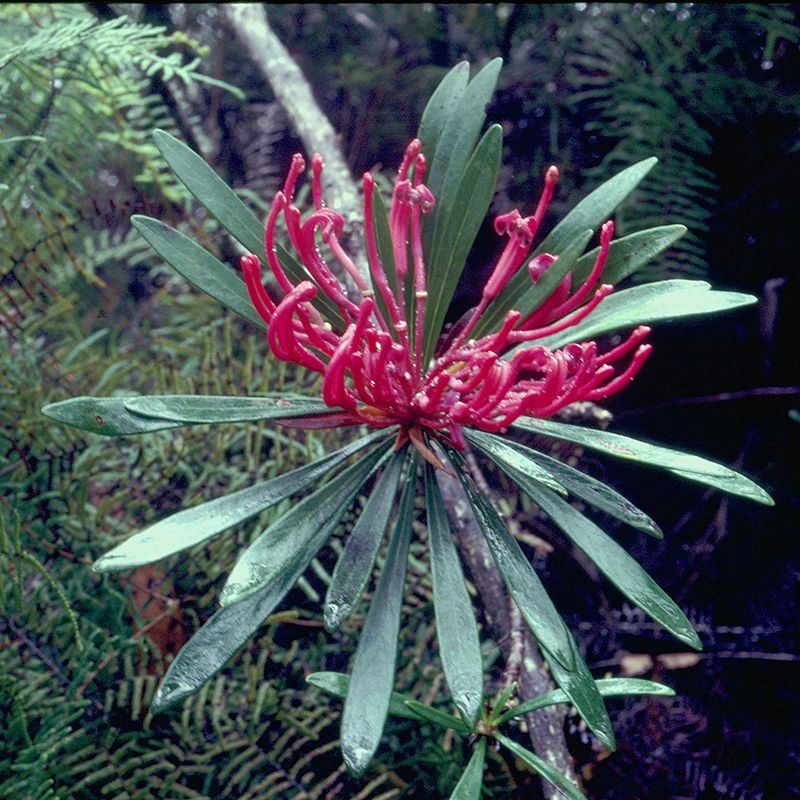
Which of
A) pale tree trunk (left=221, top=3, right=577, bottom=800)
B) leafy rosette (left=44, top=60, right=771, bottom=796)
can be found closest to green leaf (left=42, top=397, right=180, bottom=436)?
leafy rosette (left=44, top=60, right=771, bottom=796)

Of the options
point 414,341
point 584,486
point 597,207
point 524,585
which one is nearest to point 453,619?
point 524,585

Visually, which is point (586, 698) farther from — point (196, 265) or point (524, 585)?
point (196, 265)

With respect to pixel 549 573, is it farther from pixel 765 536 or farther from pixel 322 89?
pixel 322 89

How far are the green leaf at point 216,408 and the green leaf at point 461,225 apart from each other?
138 millimetres

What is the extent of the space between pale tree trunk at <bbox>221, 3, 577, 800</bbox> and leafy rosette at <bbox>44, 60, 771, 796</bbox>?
0.07 meters

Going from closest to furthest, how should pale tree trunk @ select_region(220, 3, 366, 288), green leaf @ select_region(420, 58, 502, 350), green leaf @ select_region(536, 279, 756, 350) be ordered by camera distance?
1. green leaf @ select_region(536, 279, 756, 350)
2. green leaf @ select_region(420, 58, 502, 350)
3. pale tree trunk @ select_region(220, 3, 366, 288)

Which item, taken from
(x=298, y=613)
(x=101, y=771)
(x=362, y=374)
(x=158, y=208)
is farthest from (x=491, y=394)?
(x=158, y=208)

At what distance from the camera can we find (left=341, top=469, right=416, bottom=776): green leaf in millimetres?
523

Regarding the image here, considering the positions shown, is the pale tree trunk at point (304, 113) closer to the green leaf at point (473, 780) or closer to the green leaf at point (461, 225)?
the green leaf at point (461, 225)

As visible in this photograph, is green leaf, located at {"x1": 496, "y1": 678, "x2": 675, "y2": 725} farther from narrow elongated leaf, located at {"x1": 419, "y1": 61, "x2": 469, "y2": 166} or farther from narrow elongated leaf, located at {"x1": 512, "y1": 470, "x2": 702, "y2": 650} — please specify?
narrow elongated leaf, located at {"x1": 419, "y1": 61, "x2": 469, "y2": 166}

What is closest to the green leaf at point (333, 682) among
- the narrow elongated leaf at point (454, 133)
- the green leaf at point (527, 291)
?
the green leaf at point (527, 291)

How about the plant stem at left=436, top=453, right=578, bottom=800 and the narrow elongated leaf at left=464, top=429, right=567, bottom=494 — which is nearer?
the narrow elongated leaf at left=464, top=429, right=567, bottom=494

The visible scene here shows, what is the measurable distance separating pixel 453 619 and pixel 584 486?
0.53ft

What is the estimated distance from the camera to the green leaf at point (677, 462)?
56 centimetres
